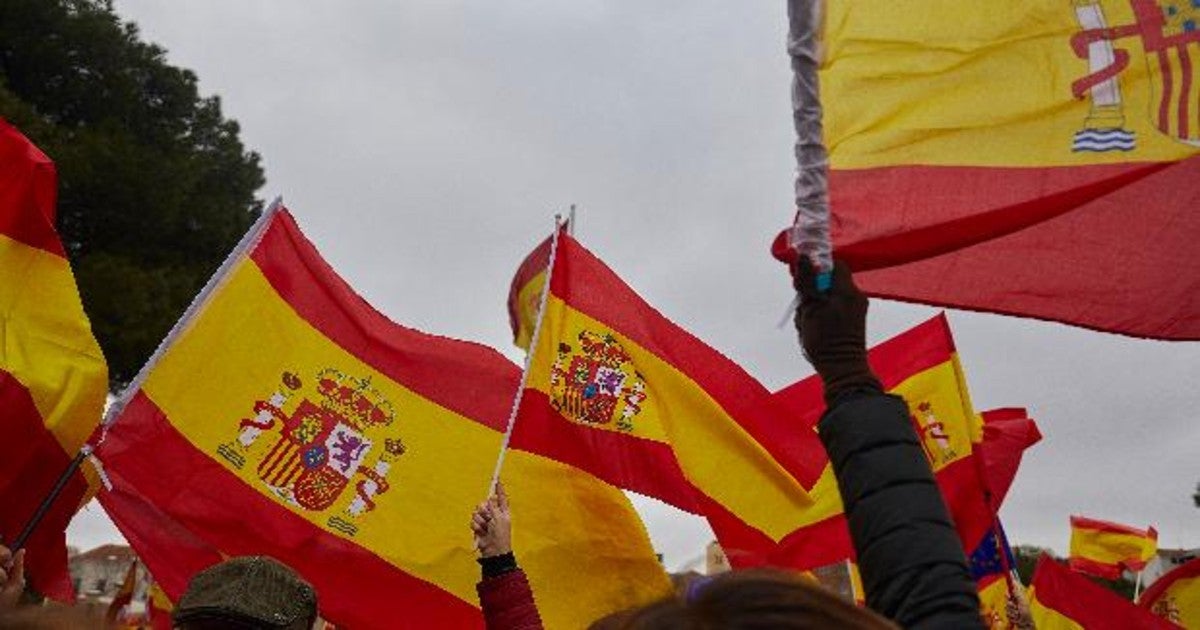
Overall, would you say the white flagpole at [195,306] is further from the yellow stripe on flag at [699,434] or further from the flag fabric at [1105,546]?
the flag fabric at [1105,546]

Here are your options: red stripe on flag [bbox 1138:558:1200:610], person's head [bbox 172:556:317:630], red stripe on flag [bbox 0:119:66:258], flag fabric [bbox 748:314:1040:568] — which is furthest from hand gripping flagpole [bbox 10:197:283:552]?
red stripe on flag [bbox 1138:558:1200:610]

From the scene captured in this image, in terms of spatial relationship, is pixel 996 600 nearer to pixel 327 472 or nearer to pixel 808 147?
pixel 327 472

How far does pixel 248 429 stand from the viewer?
524 centimetres

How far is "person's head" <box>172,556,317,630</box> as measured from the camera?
267 cm

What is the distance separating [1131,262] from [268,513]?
11.1 feet

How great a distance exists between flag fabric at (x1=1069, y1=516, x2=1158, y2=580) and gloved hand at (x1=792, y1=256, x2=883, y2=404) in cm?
1151

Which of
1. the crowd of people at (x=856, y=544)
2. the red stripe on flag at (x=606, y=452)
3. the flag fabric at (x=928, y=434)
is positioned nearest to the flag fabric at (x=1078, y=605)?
the flag fabric at (x=928, y=434)

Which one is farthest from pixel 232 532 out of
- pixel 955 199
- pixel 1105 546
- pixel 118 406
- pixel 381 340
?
pixel 1105 546

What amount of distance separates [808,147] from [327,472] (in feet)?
10.7

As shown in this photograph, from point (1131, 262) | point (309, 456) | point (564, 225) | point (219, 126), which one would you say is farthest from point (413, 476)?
point (219, 126)

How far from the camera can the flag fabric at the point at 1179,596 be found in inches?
348

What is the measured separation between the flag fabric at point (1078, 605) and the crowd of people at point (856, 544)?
6198 mm

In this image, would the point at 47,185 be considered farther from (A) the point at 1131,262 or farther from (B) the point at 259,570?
(A) the point at 1131,262

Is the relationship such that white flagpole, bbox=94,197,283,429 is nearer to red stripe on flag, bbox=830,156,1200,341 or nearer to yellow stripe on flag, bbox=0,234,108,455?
yellow stripe on flag, bbox=0,234,108,455
